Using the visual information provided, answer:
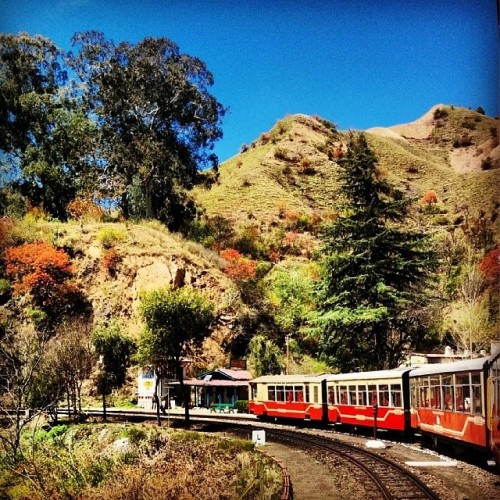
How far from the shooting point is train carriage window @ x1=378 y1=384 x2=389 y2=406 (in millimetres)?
14266

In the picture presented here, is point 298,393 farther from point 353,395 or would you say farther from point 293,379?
point 353,395

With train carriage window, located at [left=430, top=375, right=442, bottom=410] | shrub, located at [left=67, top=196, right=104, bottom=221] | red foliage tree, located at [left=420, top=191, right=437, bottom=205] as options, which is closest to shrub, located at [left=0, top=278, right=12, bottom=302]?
shrub, located at [left=67, top=196, right=104, bottom=221]

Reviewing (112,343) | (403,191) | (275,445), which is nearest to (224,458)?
(275,445)

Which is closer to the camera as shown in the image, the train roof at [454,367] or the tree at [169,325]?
the train roof at [454,367]

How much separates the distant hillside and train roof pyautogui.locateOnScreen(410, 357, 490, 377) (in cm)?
591

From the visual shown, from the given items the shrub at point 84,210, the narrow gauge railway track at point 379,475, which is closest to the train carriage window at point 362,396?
the narrow gauge railway track at point 379,475

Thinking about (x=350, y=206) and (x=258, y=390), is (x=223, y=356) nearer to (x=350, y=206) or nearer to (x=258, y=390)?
(x=258, y=390)

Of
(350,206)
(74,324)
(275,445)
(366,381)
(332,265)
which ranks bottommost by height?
(275,445)

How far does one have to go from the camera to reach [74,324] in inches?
874

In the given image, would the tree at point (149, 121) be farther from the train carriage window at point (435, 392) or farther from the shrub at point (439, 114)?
the train carriage window at point (435, 392)

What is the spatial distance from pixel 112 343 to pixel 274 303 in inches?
336

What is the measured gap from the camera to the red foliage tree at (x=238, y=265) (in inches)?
898

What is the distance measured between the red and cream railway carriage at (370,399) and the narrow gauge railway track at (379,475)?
4.92 ft

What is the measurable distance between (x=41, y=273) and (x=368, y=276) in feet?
39.1
